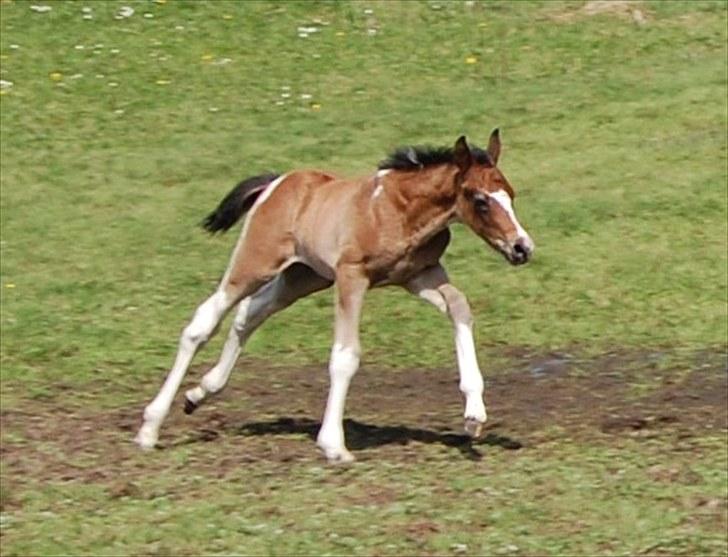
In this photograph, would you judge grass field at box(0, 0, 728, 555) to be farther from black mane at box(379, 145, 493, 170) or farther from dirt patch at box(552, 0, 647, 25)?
black mane at box(379, 145, 493, 170)

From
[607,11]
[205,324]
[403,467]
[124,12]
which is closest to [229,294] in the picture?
[205,324]

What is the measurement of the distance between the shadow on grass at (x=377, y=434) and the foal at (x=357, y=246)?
300 millimetres

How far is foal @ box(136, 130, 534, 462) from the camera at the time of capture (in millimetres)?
8641

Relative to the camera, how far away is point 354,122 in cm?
1795

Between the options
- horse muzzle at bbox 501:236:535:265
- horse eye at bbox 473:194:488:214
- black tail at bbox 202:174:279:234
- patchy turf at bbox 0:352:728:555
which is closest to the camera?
patchy turf at bbox 0:352:728:555

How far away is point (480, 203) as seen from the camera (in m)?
8.62

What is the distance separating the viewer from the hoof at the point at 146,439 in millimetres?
9148

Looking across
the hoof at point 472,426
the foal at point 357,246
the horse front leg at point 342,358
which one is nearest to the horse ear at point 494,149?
the foal at point 357,246

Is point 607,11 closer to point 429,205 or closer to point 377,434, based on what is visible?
point 377,434

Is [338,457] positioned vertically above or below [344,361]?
below

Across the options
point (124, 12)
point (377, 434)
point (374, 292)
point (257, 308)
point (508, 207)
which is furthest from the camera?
point (124, 12)

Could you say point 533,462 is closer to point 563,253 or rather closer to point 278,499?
point 278,499

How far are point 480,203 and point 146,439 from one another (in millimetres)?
2033

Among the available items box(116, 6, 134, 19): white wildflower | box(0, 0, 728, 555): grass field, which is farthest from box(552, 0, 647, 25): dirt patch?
box(116, 6, 134, 19): white wildflower
